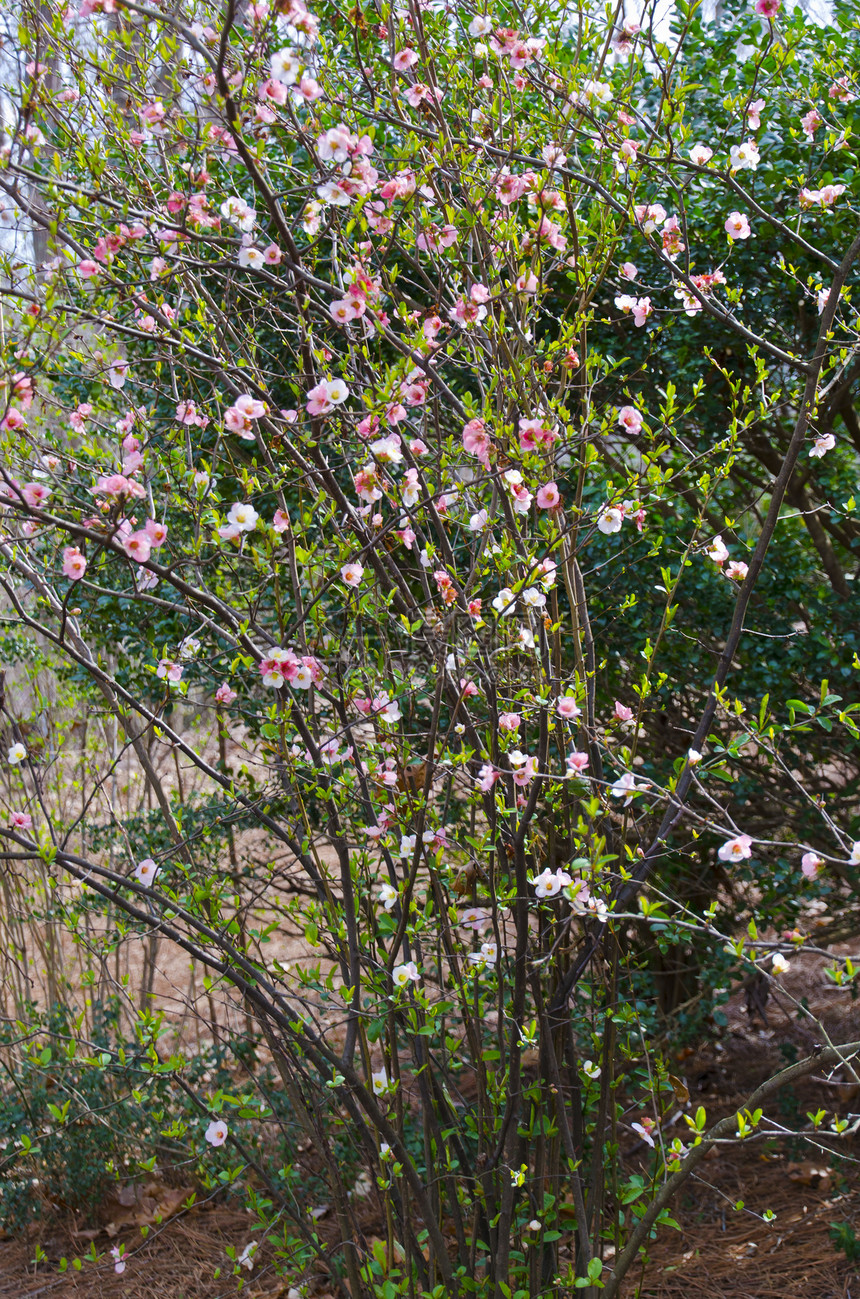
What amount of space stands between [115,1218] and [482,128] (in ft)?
11.0

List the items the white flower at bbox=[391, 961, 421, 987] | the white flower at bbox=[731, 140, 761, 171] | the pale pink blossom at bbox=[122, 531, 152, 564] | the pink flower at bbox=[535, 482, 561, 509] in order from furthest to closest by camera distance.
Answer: the white flower at bbox=[731, 140, 761, 171] → the white flower at bbox=[391, 961, 421, 987] → the pink flower at bbox=[535, 482, 561, 509] → the pale pink blossom at bbox=[122, 531, 152, 564]

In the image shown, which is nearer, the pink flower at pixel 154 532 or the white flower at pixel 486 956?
the pink flower at pixel 154 532

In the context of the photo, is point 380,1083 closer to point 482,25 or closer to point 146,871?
point 146,871

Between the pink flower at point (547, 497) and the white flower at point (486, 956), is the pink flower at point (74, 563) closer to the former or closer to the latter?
the pink flower at point (547, 497)

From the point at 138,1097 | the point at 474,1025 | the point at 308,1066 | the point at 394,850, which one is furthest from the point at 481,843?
the point at 308,1066

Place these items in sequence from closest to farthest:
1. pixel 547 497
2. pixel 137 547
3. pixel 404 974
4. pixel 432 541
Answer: pixel 137 547 → pixel 547 497 → pixel 404 974 → pixel 432 541

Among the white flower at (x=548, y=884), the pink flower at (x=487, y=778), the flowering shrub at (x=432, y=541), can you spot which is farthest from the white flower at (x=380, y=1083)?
the pink flower at (x=487, y=778)

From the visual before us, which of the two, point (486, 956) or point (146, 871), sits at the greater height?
point (146, 871)

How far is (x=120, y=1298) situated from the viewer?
2.83 meters

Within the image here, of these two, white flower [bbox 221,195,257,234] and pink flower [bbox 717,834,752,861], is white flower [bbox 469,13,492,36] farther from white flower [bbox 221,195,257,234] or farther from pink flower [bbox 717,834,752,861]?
pink flower [bbox 717,834,752,861]

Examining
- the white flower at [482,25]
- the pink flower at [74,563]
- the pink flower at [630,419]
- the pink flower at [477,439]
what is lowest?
the pink flower at [477,439]

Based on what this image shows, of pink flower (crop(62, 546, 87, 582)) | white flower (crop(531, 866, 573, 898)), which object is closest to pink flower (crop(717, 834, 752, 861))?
white flower (crop(531, 866, 573, 898))

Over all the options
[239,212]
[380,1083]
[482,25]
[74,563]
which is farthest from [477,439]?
[380,1083]

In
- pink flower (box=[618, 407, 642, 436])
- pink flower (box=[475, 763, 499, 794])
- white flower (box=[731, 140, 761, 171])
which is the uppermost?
white flower (box=[731, 140, 761, 171])
